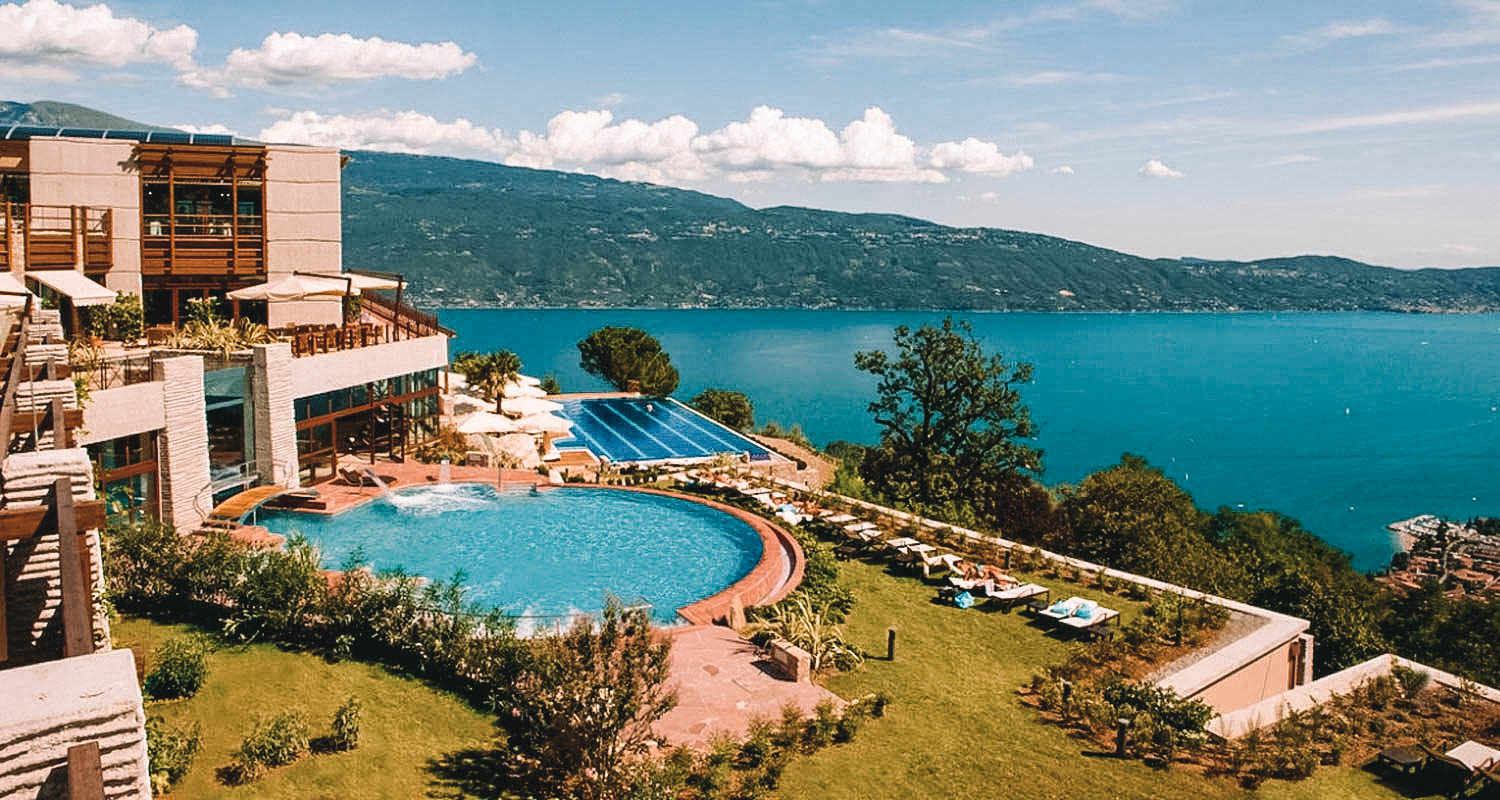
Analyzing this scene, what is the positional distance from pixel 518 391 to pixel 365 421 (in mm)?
8246

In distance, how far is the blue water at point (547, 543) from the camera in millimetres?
16031

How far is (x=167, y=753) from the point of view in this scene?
8.59m

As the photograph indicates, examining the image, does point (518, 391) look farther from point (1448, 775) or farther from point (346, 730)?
point (1448, 775)

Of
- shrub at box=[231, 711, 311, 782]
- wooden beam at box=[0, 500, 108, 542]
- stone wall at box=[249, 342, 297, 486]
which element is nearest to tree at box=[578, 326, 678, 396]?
stone wall at box=[249, 342, 297, 486]

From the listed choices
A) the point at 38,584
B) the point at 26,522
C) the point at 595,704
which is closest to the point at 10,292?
the point at 38,584

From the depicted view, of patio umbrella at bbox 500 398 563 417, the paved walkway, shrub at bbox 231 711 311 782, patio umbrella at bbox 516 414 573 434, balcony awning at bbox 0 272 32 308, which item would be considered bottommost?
the paved walkway

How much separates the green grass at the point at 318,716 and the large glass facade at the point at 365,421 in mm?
8648

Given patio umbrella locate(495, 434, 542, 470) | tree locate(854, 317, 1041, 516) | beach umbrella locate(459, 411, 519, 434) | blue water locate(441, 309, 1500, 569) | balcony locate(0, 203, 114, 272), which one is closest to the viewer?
balcony locate(0, 203, 114, 272)

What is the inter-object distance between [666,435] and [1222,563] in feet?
62.3

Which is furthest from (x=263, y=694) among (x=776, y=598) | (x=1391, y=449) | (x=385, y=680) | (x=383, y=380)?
(x=1391, y=449)

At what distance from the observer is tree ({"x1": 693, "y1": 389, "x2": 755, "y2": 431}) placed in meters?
47.4

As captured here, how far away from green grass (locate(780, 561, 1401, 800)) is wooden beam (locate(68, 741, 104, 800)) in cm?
764

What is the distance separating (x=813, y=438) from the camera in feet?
297

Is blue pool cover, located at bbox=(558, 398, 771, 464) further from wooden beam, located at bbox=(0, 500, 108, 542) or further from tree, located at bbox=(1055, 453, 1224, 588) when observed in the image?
wooden beam, located at bbox=(0, 500, 108, 542)
